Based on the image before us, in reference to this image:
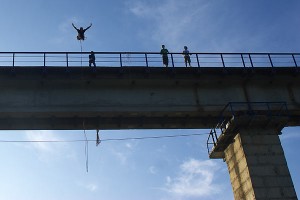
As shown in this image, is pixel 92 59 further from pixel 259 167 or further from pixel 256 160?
pixel 259 167

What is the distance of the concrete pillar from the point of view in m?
18.1

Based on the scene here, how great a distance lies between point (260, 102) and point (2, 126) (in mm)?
12664

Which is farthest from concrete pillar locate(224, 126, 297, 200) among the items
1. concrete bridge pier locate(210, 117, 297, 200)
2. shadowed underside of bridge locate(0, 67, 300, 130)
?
shadowed underside of bridge locate(0, 67, 300, 130)

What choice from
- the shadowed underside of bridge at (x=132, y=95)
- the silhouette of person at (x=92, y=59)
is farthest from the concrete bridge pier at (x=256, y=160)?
the silhouette of person at (x=92, y=59)

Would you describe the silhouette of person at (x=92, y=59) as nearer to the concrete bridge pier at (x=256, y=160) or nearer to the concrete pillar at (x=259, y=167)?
the concrete bridge pier at (x=256, y=160)

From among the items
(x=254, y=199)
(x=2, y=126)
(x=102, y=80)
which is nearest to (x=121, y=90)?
(x=102, y=80)

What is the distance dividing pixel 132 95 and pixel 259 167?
271 inches

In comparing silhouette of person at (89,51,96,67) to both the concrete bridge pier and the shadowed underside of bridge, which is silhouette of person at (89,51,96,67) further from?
the concrete bridge pier

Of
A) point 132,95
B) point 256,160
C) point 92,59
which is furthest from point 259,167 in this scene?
point 92,59

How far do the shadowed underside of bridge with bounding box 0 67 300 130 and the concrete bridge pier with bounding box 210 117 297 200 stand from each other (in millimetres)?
1309

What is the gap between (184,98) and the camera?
20312mm

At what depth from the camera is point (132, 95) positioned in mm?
20016

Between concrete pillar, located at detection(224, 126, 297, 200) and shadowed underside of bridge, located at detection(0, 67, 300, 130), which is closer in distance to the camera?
concrete pillar, located at detection(224, 126, 297, 200)

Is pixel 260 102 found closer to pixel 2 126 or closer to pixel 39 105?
pixel 39 105
